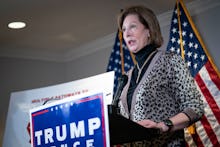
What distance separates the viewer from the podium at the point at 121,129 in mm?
1057

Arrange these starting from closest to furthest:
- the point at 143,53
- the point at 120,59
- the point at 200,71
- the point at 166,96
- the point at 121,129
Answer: the point at 121,129
the point at 166,96
the point at 143,53
the point at 200,71
the point at 120,59

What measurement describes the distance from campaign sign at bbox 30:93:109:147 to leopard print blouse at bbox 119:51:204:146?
29cm

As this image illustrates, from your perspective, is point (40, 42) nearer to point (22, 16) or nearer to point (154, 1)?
point (22, 16)

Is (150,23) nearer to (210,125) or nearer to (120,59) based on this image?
(210,125)

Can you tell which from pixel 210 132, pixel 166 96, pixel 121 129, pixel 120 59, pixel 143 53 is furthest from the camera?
pixel 120 59

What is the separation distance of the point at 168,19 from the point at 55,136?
351cm

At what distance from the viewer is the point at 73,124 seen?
1.07 m

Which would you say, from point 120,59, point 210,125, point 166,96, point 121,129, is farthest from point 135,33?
point 120,59

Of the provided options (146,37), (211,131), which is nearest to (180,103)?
(146,37)

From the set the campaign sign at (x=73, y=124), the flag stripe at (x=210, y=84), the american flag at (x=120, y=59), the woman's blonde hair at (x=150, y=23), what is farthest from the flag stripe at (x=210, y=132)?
the campaign sign at (x=73, y=124)

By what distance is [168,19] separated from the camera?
446 cm

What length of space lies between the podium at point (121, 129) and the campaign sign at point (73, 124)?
0.17 ft

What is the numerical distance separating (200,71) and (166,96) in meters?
2.52

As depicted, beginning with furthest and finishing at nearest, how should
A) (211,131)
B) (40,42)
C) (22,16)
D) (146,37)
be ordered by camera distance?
(40,42) → (22,16) → (211,131) → (146,37)
